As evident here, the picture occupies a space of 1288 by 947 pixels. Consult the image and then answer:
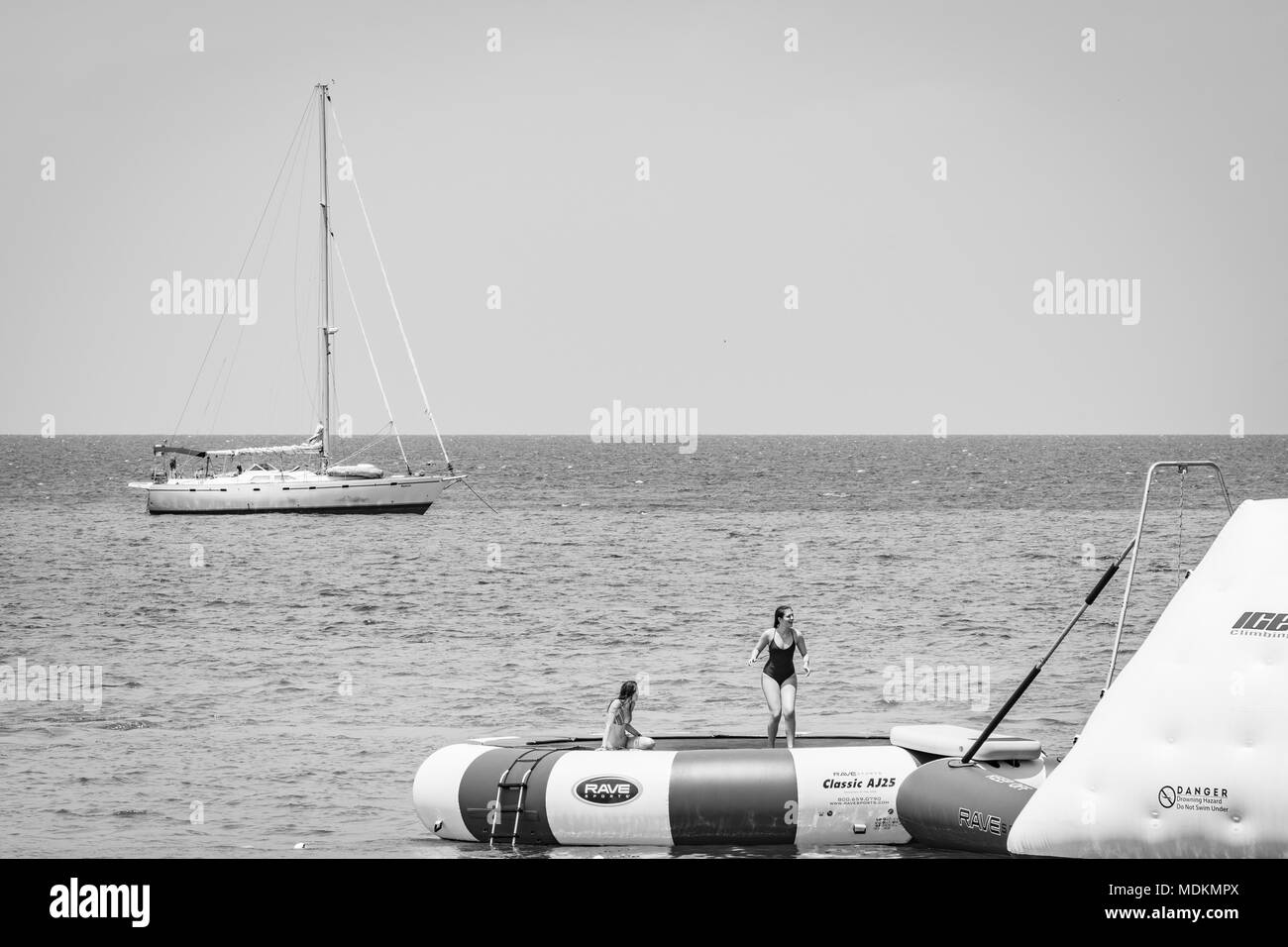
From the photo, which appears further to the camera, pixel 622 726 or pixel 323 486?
pixel 323 486

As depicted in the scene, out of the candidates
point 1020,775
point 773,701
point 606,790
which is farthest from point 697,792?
point 1020,775

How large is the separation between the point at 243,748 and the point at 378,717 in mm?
3012

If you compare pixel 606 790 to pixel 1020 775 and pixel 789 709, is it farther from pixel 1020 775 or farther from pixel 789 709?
pixel 1020 775

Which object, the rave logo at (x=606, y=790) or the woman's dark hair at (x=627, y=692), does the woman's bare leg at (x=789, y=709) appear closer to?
the woman's dark hair at (x=627, y=692)

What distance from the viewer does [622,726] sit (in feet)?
51.7

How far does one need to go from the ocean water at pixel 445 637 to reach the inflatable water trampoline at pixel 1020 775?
0.39 meters

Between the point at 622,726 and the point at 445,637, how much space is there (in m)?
20.4

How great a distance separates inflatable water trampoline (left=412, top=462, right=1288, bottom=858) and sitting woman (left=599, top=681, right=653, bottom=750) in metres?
0.37

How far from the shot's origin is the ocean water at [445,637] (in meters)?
18.8

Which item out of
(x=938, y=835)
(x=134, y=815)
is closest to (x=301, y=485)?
(x=134, y=815)

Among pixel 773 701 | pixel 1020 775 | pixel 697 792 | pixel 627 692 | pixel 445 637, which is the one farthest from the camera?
pixel 445 637
